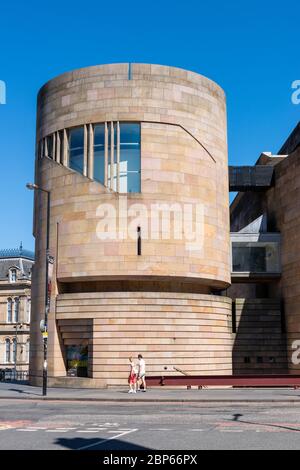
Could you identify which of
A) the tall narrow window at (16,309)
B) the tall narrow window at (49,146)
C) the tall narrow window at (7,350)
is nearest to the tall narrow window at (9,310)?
the tall narrow window at (16,309)

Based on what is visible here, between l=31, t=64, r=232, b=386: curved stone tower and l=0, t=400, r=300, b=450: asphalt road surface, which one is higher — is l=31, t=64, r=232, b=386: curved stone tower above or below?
above

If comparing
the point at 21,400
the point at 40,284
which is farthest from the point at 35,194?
the point at 21,400

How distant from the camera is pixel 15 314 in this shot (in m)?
85.8

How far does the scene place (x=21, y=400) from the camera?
94.2ft

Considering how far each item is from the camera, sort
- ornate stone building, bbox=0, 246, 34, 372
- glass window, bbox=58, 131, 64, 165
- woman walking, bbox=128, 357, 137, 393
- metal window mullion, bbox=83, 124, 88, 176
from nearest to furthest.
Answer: woman walking, bbox=128, 357, 137, 393
metal window mullion, bbox=83, 124, 88, 176
glass window, bbox=58, 131, 64, 165
ornate stone building, bbox=0, 246, 34, 372

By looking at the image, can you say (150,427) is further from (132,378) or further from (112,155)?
(112,155)

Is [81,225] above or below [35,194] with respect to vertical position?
below

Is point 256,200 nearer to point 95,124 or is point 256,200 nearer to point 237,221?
point 237,221

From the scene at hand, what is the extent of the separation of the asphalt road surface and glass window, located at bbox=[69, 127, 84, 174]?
18589mm

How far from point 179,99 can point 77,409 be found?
23.1 m

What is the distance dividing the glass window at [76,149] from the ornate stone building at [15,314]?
4578 cm

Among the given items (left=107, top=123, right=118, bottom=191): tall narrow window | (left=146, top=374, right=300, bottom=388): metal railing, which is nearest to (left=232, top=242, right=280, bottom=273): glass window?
(left=107, top=123, right=118, bottom=191): tall narrow window

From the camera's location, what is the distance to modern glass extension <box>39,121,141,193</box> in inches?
1512

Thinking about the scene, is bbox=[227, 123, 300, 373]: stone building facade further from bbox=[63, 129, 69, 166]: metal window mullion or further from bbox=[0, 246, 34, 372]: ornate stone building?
bbox=[0, 246, 34, 372]: ornate stone building
